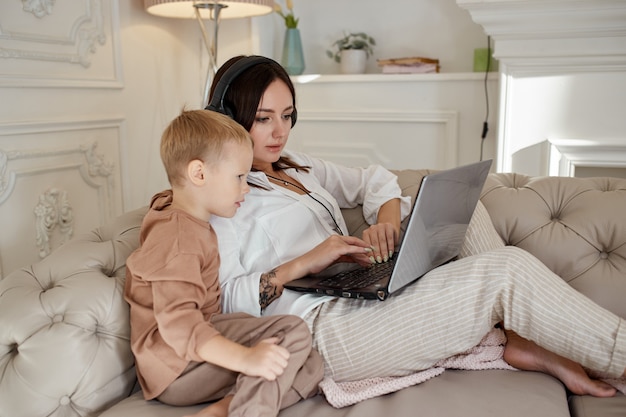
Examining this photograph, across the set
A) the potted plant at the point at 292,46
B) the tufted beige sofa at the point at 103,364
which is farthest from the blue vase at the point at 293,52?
the tufted beige sofa at the point at 103,364

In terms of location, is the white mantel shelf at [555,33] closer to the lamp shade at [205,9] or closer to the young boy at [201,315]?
the lamp shade at [205,9]

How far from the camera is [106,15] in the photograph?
2377mm

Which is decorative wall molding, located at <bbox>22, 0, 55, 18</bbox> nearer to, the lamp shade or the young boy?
the lamp shade

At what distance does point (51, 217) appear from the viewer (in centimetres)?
213

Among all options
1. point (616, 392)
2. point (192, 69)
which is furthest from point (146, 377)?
point (192, 69)

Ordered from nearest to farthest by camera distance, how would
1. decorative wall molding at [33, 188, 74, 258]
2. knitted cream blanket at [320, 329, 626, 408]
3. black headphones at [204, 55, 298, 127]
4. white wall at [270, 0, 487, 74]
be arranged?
knitted cream blanket at [320, 329, 626, 408] → black headphones at [204, 55, 298, 127] → decorative wall molding at [33, 188, 74, 258] → white wall at [270, 0, 487, 74]

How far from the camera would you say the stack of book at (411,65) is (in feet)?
9.36

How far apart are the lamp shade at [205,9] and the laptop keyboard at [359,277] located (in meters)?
1.40

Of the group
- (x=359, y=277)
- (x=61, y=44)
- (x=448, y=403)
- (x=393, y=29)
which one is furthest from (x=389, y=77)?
(x=448, y=403)

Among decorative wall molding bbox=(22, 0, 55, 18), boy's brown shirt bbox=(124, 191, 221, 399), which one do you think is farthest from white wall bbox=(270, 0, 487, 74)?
boy's brown shirt bbox=(124, 191, 221, 399)

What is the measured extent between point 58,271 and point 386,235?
717mm

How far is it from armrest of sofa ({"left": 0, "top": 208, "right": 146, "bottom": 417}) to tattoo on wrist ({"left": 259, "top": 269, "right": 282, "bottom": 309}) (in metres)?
0.27

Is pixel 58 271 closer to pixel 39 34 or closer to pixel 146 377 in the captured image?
pixel 146 377

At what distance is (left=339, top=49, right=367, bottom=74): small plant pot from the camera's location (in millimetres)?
2986
